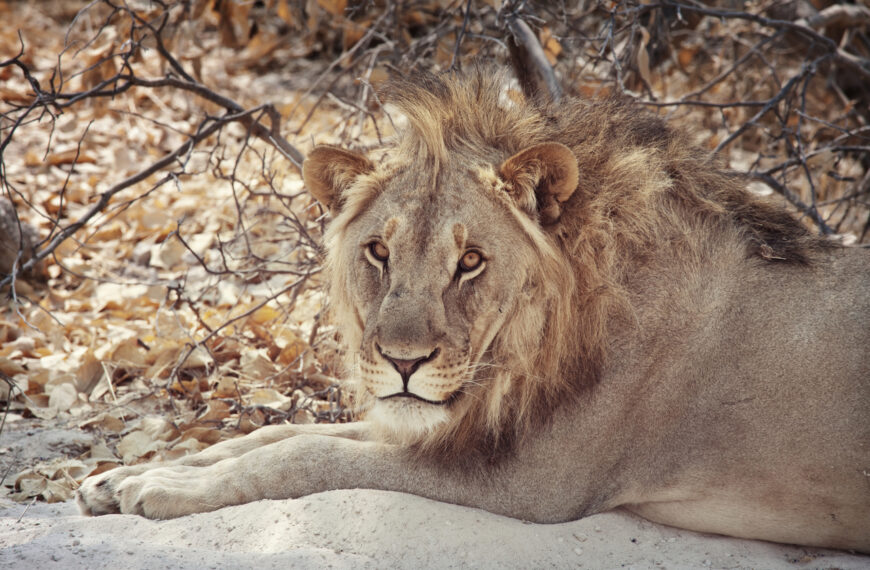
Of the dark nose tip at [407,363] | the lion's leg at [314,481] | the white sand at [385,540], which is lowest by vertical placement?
the white sand at [385,540]

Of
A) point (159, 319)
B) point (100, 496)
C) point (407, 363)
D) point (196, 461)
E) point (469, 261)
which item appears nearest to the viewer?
point (407, 363)

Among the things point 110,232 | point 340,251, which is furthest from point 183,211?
point 340,251

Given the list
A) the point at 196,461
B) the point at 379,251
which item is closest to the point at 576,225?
the point at 379,251

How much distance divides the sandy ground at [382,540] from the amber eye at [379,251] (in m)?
0.76

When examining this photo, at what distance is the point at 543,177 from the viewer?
265 cm

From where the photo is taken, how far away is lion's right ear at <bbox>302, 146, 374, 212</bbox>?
284 cm

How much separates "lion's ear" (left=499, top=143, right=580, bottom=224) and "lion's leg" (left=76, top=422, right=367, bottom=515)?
1.09 metres

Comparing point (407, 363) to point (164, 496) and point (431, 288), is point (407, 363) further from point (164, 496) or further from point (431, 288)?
point (164, 496)

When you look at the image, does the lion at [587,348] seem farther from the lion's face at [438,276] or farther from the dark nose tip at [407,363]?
the dark nose tip at [407,363]

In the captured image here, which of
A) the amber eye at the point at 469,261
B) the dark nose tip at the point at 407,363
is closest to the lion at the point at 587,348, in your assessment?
the amber eye at the point at 469,261

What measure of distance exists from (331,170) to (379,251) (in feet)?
1.31

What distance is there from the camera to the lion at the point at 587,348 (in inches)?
104

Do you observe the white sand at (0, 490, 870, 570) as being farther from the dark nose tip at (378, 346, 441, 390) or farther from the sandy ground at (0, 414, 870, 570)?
the dark nose tip at (378, 346, 441, 390)

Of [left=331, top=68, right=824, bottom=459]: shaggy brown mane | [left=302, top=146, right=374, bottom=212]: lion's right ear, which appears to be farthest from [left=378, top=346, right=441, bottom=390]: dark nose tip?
[left=302, top=146, right=374, bottom=212]: lion's right ear
